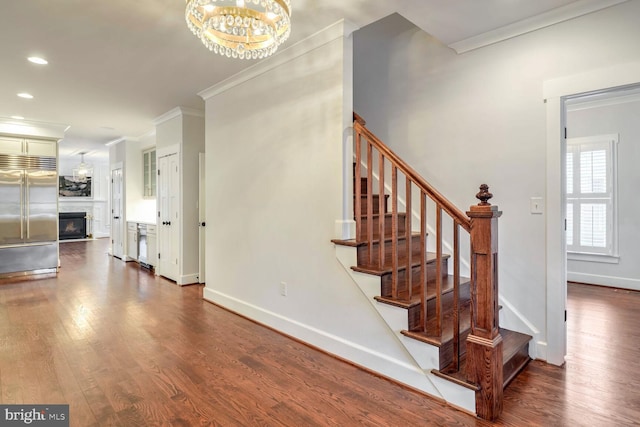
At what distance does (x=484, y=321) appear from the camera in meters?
1.94

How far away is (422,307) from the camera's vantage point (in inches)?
87.9

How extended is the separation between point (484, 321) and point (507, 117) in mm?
1668

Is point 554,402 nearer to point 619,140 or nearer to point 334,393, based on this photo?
point 334,393

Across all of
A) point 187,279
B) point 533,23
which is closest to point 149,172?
point 187,279

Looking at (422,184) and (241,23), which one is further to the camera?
(422,184)

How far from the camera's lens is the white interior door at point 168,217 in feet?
16.9

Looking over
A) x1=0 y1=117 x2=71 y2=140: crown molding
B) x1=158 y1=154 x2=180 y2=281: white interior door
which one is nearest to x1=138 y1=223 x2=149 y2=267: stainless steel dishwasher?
x1=158 y1=154 x2=180 y2=281: white interior door

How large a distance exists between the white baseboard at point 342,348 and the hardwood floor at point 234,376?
67 millimetres

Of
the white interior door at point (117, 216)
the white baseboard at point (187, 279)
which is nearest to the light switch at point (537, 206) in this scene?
the white baseboard at point (187, 279)

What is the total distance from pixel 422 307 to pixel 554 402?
906 millimetres

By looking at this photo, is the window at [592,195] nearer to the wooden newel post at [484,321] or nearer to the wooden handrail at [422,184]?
the wooden handrail at [422,184]

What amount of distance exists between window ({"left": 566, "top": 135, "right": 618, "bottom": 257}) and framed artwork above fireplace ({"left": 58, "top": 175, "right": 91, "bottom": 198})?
41.7 ft

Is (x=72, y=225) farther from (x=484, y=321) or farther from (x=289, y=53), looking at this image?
(x=484, y=321)

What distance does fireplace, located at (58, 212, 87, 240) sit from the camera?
35.1 feet
